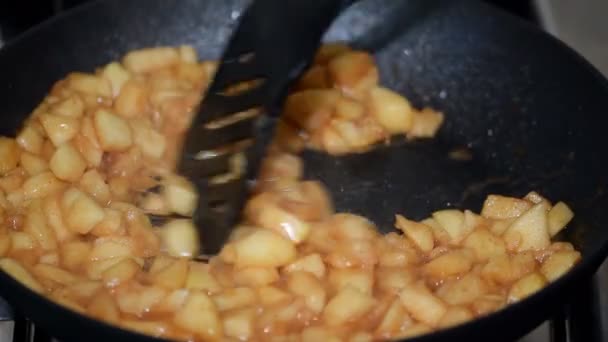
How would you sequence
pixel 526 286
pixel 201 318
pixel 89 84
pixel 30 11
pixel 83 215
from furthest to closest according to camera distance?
pixel 30 11 → pixel 89 84 → pixel 83 215 → pixel 526 286 → pixel 201 318

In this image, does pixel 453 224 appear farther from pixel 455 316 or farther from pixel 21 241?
pixel 21 241

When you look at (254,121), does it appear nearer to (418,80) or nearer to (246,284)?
(246,284)

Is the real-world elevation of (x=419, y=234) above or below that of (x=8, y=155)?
below

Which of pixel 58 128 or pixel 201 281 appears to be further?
pixel 58 128

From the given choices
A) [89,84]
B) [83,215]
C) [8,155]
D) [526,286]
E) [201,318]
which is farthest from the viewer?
[89,84]

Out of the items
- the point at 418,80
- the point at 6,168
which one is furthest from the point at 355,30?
the point at 6,168

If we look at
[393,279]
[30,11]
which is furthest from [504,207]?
[30,11]

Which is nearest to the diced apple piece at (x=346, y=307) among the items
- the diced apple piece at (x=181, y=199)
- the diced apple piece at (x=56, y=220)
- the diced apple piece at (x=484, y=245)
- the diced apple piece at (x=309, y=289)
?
the diced apple piece at (x=309, y=289)
